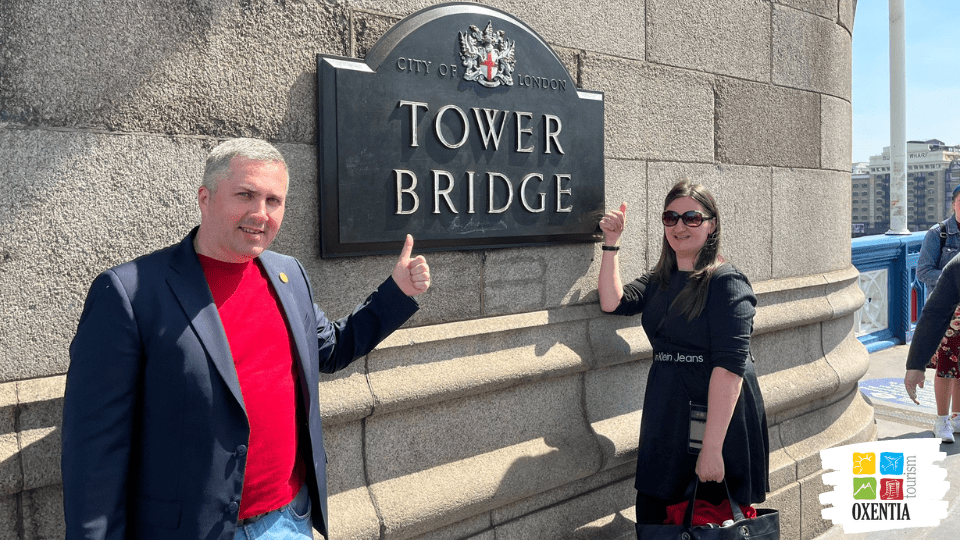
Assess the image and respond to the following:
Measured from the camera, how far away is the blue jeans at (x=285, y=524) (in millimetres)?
1957

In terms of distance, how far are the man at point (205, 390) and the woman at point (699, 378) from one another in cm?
165

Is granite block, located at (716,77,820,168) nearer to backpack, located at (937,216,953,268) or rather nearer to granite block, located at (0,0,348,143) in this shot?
backpack, located at (937,216,953,268)

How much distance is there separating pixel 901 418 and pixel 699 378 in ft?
15.0

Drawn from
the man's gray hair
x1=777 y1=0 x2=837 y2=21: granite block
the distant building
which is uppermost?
the distant building

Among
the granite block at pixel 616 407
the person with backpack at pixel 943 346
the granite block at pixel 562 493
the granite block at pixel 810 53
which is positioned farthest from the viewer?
the person with backpack at pixel 943 346

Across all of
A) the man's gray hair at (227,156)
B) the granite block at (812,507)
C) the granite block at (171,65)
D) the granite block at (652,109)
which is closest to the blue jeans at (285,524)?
the man's gray hair at (227,156)

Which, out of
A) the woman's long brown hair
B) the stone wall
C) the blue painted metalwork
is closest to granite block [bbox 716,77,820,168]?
the stone wall

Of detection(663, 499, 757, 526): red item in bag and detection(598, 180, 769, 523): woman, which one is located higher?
detection(598, 180, 769, 523): woman

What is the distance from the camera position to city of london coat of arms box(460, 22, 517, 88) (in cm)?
308

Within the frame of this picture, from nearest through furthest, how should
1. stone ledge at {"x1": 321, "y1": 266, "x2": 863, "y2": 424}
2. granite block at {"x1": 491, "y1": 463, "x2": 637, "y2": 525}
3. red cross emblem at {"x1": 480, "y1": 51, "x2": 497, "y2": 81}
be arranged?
stone ledge at {"x1": 321, "y1": 266, "x2": 863, "y2": 424} → red cross emblem at {"x1": 480, "y1": 51, "x2": 497, "y2": 81} → granite block at {"x1": 491, "y1": 463, "x2": 637, "y2": 525}

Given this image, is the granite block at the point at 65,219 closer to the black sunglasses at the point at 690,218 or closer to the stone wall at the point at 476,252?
the stone wall at the point at 476,252

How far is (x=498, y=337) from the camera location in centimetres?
328

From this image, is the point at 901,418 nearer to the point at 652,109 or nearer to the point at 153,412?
the point at 652,109

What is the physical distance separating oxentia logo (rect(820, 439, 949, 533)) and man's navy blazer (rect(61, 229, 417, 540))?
156 inches
